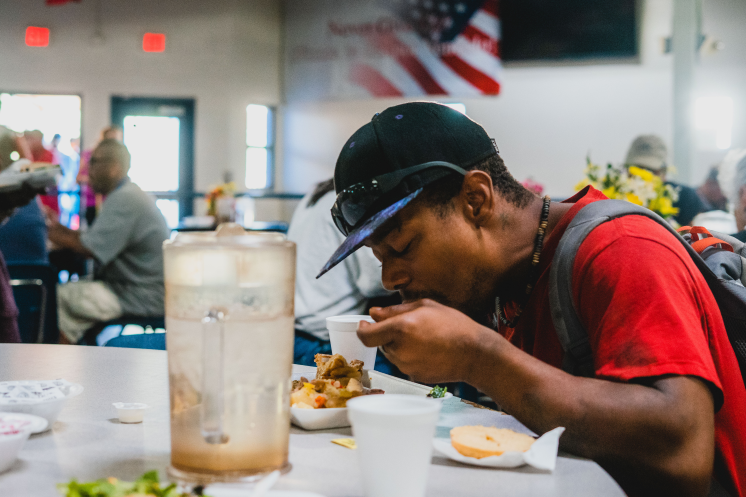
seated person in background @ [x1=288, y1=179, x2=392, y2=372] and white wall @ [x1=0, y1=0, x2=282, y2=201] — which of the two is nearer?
seated person in background @ [x1=288, y1=179, x2=392, y2=372]

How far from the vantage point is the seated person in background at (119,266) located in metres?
3.75

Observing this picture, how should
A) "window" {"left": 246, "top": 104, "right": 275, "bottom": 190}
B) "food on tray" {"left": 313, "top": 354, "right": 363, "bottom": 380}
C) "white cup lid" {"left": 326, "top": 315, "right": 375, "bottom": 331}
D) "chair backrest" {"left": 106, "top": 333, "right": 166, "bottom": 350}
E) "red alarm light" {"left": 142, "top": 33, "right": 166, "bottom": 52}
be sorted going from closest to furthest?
1. "food on tray" {"left": 313, "top": 354, "right": 363, "bottom": 380}
2. "white cup lid" {"left": 326, "top": 315, "right": 375, "bottom": 331}
3. "chair backrest" {"left": 106, "top": 333, "right": 166, "bottom": 350}
4. "red alarm light" {"left": 142, "top": 33, "right": 166, "bottom": 52}
5. "window" {"left": 246, "top": 104, "right": 275, "bottom": 190}

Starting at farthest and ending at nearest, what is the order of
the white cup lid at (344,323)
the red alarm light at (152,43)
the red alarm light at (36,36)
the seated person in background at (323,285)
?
the red alarm light at (152,43)
the red alarm light at (36,36)
the seated person in background at (323,285)
the white cup lid at (344,323)

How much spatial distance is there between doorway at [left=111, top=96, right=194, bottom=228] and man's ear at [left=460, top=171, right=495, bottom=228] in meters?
8.40

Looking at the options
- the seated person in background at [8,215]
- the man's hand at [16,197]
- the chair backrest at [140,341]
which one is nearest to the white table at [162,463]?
the chair backrest at [140,341]

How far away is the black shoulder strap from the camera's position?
1.01 meters

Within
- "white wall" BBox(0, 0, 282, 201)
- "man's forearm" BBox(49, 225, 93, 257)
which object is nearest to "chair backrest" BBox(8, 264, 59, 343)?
"man's forearm" BBox(49, 225, 93, 257)

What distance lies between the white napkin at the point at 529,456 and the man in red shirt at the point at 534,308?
63 millimetres

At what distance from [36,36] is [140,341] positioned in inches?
336

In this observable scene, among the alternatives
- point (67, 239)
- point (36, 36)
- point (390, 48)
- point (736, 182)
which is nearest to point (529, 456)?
point (736, 182)

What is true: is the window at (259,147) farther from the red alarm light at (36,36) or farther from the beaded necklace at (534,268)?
the beaded necklace at (534,268)

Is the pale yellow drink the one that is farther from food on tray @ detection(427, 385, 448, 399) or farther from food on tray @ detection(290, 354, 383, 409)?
food on tray @ detection(427, 385, 448, 399)

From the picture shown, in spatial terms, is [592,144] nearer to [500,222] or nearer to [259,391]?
[500,222]

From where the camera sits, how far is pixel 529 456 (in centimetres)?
78
